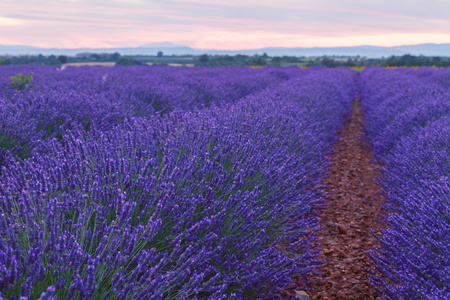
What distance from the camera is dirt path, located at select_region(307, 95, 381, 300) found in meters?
2.78

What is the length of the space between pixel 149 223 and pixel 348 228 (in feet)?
9.59

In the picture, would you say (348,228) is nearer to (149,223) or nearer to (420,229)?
(420,229)

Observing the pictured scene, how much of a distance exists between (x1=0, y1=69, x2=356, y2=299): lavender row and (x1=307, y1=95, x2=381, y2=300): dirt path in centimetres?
47

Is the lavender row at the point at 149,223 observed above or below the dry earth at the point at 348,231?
above

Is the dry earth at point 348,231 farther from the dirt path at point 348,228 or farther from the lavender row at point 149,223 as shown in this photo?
the lavender row at point 149,223

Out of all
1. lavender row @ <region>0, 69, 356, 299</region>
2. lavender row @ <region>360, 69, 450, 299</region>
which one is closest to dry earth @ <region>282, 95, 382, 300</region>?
lavender row @ <region>360, 69, 450, 299</region>

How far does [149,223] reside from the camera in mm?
1446

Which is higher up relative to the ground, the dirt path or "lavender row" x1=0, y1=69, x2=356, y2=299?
"lavender row" x1=0, y1=69, x2=356, y2=299

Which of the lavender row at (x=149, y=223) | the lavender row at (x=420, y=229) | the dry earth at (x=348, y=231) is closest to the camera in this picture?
the lavender row at (x=149, y=223)

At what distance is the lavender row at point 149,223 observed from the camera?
1.31 meters

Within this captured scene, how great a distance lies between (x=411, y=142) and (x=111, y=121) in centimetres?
321

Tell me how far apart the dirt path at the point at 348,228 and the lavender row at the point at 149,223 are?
0.47 meters

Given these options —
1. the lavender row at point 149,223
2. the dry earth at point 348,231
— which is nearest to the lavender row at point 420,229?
the dry earth at point 348,231

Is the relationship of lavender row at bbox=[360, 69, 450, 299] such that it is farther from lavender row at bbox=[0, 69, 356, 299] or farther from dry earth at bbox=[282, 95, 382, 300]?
lavender row at bbox=[0, 69, 356, 299]
